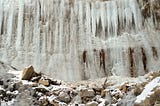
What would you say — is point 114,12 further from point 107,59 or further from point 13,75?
point 13,75

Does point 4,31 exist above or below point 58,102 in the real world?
above

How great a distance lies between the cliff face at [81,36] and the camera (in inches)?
815

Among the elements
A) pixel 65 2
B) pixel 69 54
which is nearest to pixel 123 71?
pixel 69 54

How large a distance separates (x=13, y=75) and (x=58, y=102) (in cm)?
279

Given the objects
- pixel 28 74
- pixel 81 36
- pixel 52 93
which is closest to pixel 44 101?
pixel 52 93

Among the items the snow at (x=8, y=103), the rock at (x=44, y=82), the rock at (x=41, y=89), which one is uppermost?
the rock at (x=44, y=82)

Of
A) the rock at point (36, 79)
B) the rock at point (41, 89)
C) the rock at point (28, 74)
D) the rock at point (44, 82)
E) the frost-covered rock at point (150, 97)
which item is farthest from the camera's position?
the rock at point (28, 74)

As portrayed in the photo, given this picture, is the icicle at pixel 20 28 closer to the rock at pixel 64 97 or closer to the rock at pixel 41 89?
the rock at pixel 41 89

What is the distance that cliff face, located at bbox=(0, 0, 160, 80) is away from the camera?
20.7 metres

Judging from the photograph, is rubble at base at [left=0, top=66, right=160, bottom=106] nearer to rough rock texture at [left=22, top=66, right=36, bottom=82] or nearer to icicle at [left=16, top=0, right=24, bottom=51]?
rough rock texture at [left=22, top=66, right=36, bottom=82]

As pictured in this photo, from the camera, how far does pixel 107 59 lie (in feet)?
68.6

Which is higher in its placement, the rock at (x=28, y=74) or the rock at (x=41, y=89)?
the rock at (x=28, y=74)

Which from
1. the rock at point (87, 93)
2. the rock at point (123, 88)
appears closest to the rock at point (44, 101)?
the rock at point (87, 93)

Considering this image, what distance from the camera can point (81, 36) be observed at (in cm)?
2152
